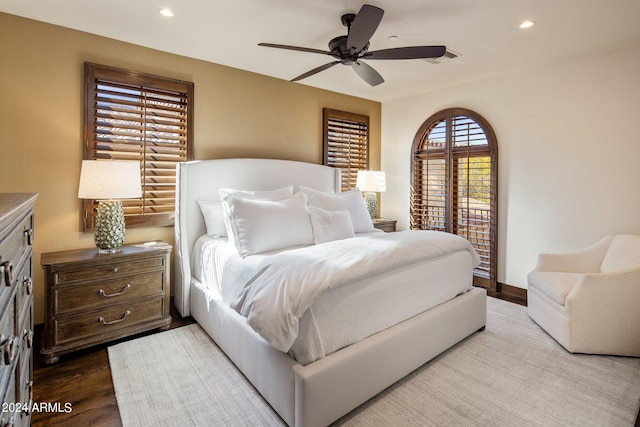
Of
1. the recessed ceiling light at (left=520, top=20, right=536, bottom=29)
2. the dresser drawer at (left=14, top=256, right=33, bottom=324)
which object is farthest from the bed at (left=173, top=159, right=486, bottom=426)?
the recessed ceiling light at (left=520, top=20, right=536, bottom=29)

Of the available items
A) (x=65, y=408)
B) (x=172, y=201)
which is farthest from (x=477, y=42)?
(x=65, y=408)

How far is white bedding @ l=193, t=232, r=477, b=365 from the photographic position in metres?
1.77

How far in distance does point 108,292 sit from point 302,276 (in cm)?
178

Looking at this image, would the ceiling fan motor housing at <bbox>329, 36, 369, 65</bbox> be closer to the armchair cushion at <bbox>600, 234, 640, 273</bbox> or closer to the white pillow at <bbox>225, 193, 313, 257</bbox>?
the white pillow at <bbox>225, 193, 313, 257</bbox>

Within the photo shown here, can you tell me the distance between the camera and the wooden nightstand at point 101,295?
2.39m

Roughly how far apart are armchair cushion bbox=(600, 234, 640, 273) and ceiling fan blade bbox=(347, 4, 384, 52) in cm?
262

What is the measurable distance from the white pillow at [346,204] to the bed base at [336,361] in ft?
4.06

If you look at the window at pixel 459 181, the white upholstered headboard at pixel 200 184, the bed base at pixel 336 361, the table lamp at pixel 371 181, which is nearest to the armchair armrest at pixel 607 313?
the bed base at pixel 336 361

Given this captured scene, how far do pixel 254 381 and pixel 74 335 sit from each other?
1.45 metres

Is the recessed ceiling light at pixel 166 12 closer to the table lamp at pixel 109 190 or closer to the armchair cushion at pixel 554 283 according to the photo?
the table lamp at pixel 109 190

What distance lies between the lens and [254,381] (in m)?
2.08

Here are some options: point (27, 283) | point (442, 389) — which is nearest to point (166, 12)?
point (27, 283)

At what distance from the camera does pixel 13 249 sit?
1.07m

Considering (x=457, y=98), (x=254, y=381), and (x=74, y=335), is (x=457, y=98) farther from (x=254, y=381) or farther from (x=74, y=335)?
(x=74, y=335)
